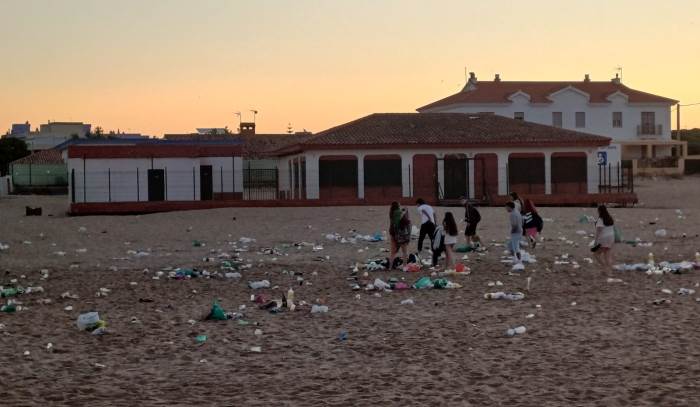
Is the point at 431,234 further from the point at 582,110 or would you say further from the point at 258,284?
the point at 582,110

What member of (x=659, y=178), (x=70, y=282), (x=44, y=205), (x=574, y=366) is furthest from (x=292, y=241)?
(x=659, y=178)

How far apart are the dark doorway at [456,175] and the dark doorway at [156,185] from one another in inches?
474

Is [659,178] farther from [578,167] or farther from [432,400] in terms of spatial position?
[432,400]

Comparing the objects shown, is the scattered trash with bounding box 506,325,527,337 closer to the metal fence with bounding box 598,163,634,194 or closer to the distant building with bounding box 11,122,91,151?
the metal fence with bounding box 598,163,634,194

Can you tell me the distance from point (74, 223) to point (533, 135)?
815 inches

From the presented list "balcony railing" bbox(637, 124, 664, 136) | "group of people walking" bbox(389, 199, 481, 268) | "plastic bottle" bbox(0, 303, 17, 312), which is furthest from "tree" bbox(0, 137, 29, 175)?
"plastic bottle" bbox(0, 303, 17, 312)

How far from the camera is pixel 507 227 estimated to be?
2888 centimetres

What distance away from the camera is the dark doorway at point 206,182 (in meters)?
44.6

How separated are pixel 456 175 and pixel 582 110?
28.3m

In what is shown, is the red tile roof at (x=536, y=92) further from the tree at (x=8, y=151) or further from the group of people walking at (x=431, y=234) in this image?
the group of people walking at (x=431, y=234)

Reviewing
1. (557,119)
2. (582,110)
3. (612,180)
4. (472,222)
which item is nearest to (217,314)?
(472,222)

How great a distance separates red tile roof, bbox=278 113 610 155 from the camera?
42.8m

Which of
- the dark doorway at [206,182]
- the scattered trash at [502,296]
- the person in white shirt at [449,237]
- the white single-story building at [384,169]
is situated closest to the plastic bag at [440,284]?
the scattered trash at [502,296]

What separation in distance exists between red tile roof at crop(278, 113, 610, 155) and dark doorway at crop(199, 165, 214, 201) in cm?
374
